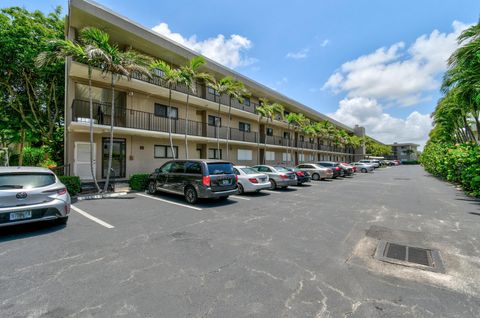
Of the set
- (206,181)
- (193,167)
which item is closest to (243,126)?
(193,167)

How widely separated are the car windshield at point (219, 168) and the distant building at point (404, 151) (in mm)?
122859

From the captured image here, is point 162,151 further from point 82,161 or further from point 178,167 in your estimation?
point 178,167

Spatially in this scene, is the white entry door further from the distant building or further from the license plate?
the distant building

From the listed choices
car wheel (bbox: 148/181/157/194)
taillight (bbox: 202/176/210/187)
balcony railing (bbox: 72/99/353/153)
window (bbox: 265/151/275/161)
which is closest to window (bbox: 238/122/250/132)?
balcony railing (bbox: 72/99/353/153)

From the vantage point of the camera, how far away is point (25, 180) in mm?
5309

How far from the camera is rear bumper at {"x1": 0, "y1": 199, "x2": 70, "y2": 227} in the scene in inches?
189

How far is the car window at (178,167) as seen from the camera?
950cm

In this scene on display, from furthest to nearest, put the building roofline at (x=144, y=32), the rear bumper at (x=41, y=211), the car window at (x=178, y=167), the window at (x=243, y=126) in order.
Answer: the window at (x=243, y=126) < the building roofline at (x=144, y=32) < the car window at (x=178, y=167) < the rear bumper at (x=41, y=211)

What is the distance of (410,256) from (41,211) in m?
7.87

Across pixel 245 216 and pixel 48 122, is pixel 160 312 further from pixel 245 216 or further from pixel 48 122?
pixel 48 122

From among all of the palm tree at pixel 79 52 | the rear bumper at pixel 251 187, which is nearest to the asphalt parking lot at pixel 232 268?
the rear bumper at pixel 251 187

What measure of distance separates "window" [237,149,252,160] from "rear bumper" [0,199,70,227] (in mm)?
18196

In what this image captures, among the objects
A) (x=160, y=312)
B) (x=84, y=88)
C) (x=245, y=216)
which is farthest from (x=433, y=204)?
(x=84, y=88)

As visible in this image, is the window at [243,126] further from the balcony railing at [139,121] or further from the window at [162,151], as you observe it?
the window at [162,151]
